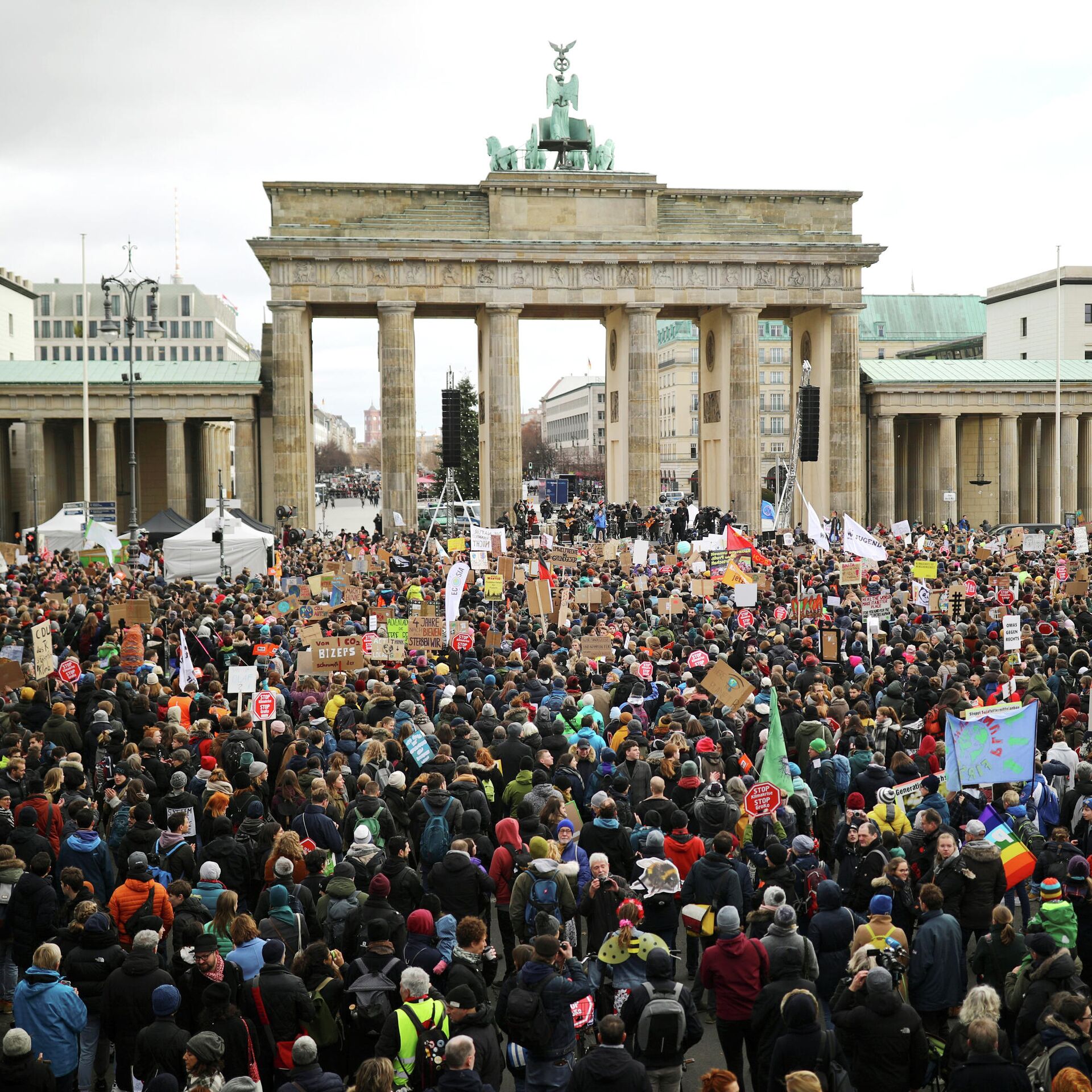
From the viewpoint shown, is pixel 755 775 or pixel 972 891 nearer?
pixel 972 891

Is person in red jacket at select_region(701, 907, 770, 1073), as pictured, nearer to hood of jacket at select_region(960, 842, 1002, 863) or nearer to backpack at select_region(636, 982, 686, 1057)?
backpack at select_region(636, 982, 686, 1057)

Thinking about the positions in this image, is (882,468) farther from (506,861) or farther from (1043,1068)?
(1043,1068)

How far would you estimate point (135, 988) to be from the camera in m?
8.04

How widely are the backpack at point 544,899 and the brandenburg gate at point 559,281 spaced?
146ft

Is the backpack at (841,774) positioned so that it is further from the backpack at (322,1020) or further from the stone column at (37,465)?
the stone column at (37,465)

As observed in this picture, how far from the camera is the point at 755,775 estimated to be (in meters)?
13.2

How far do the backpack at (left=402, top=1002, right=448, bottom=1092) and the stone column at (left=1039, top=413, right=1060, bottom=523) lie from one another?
61422mm

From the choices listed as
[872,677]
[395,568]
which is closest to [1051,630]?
[872,677]

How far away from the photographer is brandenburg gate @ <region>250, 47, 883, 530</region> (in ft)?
174

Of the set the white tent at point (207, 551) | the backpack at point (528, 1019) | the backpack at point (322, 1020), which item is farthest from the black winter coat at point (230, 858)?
the white tent at point (207, 551)

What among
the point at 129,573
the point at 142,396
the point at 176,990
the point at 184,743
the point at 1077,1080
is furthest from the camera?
the point at 142,396

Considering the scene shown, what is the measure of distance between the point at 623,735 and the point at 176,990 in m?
6.66

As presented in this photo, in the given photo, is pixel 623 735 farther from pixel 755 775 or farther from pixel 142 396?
pixel 142 396

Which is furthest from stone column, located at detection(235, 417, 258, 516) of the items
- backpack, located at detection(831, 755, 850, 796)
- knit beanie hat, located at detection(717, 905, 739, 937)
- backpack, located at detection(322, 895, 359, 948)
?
knit beanie hat, located at detection(717, 905, 739, 937)
